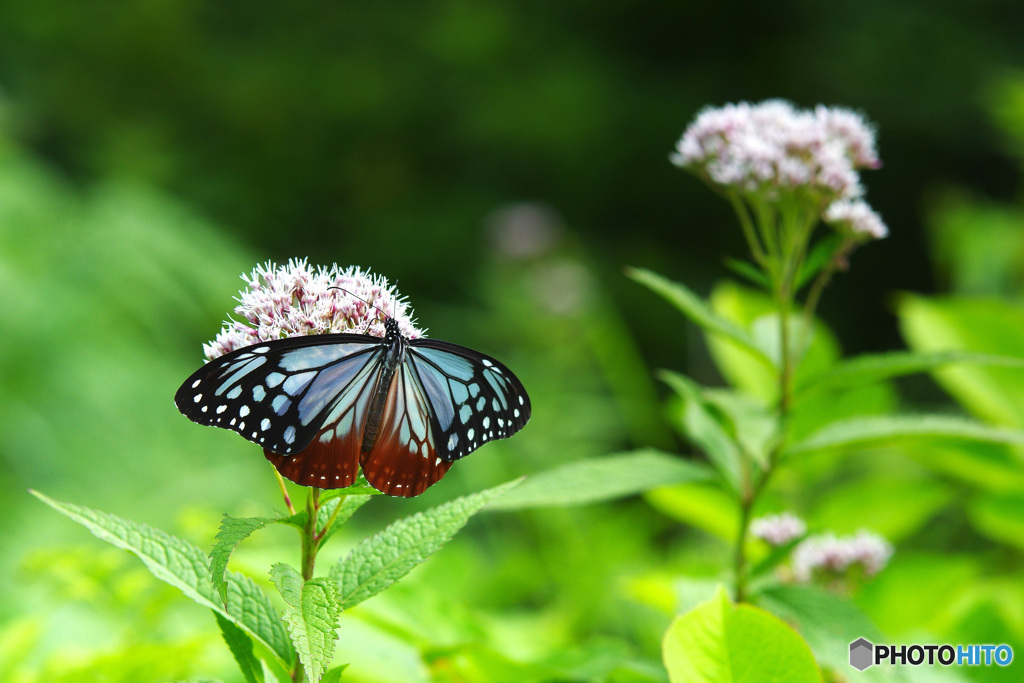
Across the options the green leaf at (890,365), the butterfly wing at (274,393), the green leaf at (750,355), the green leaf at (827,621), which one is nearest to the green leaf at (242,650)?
the butterfly wing at (274,393)

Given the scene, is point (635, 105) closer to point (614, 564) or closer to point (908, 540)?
point (908, 540)

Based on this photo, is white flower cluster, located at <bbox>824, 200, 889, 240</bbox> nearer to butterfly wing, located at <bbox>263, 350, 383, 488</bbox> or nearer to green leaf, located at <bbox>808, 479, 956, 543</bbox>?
green leaf, located at <bbox>808, 479, 956, 543</bbox>

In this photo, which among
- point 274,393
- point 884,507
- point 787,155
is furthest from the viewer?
point 884,507

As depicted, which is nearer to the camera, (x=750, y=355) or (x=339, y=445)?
(x=339, y=445)

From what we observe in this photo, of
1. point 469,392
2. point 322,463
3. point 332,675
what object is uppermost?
point 469,392

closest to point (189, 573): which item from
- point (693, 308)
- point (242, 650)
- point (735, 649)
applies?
point (242, 650)

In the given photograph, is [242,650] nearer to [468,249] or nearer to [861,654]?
[861,654]

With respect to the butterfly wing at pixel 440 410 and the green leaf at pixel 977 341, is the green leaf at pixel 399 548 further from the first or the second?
the green leaf at pixel 977 341
